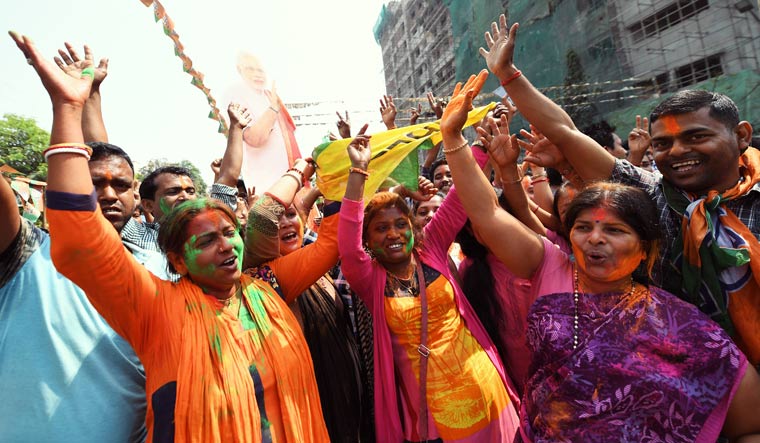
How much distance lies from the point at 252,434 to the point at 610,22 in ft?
66.7

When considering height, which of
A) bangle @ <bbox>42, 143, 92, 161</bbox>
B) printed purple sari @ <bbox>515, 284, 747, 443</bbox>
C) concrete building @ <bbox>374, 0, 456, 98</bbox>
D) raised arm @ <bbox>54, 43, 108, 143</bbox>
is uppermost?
concrete building @ <bbox>374, 0, 456, 98</bbox>

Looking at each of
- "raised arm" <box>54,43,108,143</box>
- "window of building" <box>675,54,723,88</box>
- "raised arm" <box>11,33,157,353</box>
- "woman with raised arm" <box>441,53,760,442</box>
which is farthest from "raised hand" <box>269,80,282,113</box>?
"window of building" <box>675,54,723,88</box>

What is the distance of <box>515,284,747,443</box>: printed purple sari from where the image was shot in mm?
1374

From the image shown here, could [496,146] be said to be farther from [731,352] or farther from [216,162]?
[216,162]

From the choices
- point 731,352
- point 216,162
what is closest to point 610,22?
point 216,162

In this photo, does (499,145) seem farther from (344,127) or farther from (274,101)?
(274,101)

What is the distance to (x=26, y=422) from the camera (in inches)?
59.5

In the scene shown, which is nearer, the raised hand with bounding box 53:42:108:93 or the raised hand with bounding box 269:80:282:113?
the raised hand with bounding box 53:42:108:93

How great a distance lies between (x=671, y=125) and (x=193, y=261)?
2030 millimetres

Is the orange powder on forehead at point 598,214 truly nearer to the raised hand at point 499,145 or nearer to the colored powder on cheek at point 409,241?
the raised hand at point 499,145

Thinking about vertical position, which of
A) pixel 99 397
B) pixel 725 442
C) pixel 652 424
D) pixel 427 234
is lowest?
pixel 725 442

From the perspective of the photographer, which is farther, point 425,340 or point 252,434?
point 425,340

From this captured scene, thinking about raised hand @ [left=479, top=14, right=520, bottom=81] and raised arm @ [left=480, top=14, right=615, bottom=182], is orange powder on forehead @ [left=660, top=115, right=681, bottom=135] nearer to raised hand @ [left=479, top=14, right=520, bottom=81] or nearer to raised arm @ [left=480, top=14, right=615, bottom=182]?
raised arm @ [left=480, top=14, right=615, bottom=182]

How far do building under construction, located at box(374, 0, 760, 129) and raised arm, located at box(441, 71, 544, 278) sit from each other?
15.1 meters
